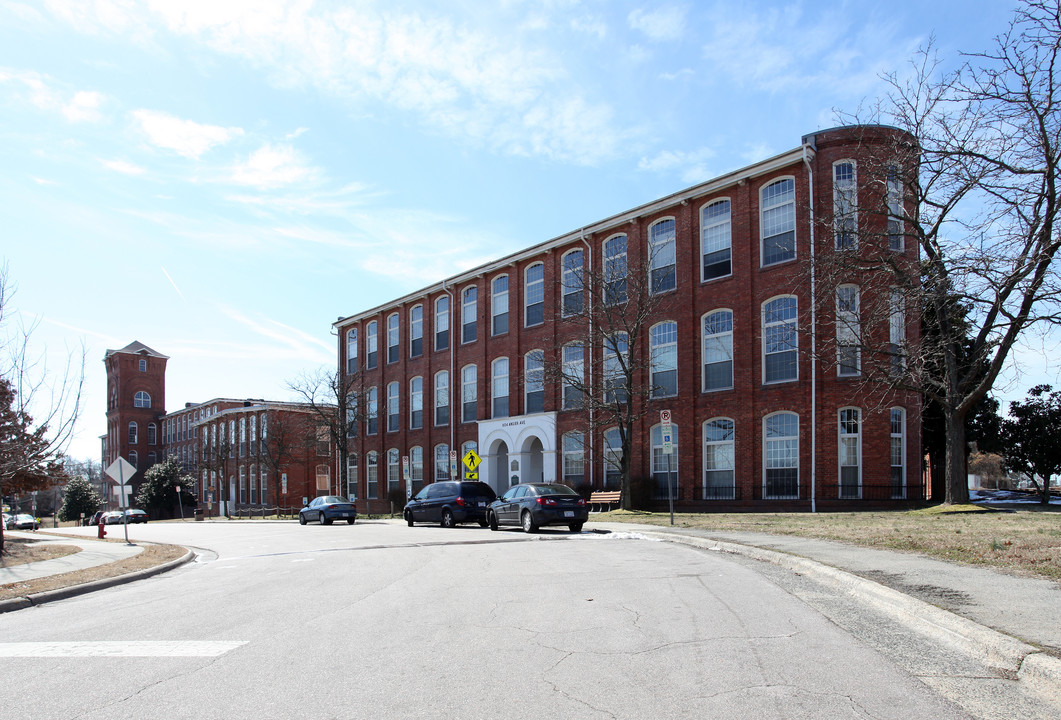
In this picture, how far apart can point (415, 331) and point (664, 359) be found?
68.5ft

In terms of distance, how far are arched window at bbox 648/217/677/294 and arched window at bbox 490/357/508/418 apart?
35.9 feet

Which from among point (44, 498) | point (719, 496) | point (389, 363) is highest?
point (389, 363)

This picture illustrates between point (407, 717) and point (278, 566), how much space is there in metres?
10.8

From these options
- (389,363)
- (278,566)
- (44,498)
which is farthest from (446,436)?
(44,498)

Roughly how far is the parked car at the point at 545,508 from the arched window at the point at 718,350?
11.3 metres

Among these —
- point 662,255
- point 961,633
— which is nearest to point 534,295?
point 662,255

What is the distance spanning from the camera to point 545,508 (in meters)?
21.7

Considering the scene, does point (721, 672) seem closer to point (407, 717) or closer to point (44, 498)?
point (407, 717)

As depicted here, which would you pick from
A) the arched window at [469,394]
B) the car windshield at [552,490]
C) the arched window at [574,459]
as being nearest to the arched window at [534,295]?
the arched window at [469,394]

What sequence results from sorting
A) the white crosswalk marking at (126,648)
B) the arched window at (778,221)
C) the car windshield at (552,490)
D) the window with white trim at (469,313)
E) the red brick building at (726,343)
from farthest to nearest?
1. the window with white trim at (469,313)
2. the arched window at (778,221)
3. the red brick building at (726,343)
4. the car windshield at (552,490)
5. the white crosswalk marking at (126,648)

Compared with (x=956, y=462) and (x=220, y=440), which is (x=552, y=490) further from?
(x=220, y=440)

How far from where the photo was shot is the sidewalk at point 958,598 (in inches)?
239

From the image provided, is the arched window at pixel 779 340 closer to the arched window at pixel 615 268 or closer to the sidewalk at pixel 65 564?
the arched window at pixel 615 268

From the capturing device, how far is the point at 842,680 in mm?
5660
